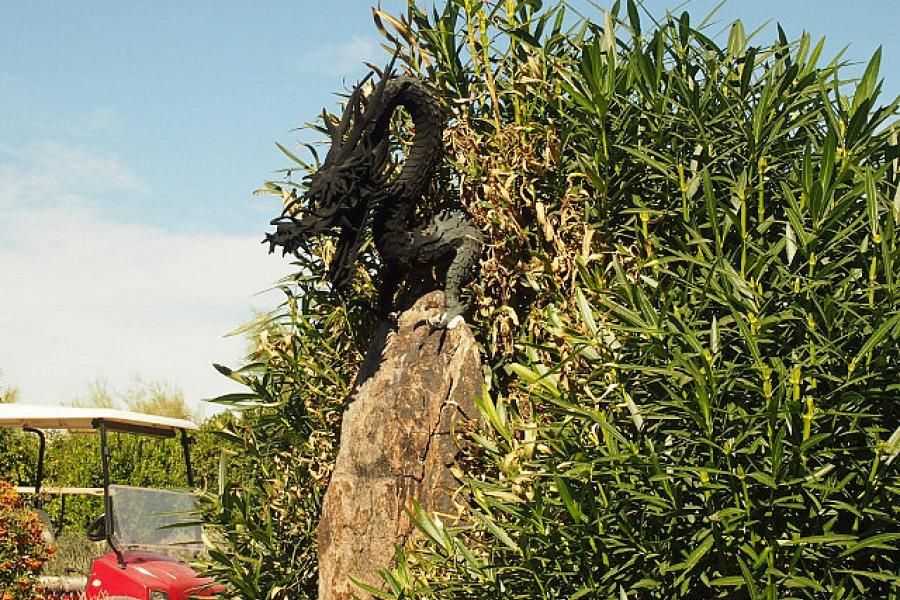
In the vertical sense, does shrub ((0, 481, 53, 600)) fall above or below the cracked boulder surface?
below

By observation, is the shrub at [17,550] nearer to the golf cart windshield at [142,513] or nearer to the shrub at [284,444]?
the golf cart windshield at [142,513]

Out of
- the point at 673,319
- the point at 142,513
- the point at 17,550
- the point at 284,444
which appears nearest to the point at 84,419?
the point at 142,513

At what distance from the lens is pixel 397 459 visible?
437 cm

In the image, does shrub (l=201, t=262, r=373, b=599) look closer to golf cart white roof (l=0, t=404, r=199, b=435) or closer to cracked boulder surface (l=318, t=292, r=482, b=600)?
cracked boulder surface (l=318, t=292, r=482, b=600)

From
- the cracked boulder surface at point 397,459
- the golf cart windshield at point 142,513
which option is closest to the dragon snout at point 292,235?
the cracked boulder surface at point 397,459

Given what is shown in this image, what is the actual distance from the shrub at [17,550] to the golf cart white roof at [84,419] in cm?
147

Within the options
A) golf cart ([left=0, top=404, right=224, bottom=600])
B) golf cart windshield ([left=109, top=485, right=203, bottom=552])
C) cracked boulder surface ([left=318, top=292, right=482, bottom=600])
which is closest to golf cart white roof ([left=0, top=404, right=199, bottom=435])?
golf cart ([left=0, top=404, right=224, bottom=600])

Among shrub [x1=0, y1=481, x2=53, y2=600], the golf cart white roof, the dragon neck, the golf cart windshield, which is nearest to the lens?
the dragon neck

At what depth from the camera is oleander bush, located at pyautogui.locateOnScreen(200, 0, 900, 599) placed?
9.85ft

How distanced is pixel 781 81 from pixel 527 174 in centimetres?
126

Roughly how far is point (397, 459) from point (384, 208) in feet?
3.95

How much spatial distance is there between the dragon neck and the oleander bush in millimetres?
154

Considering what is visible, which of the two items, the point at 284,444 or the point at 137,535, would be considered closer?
the point at 284,444

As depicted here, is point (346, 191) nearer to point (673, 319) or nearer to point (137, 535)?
point (673, 319)
